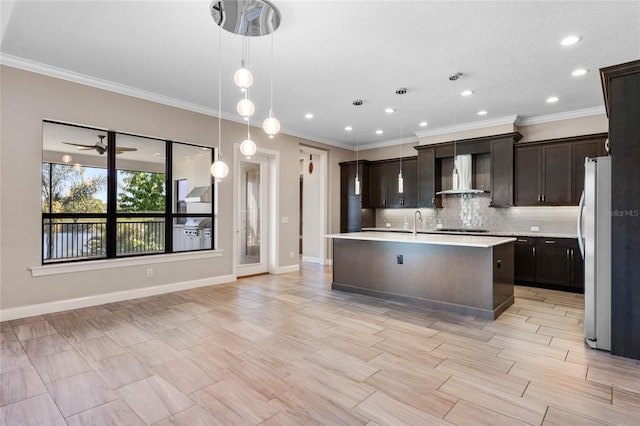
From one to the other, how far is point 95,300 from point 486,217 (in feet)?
21.6

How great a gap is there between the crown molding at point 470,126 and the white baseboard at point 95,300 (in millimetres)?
4961

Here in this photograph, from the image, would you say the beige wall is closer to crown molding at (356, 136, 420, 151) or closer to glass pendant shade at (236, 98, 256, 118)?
glass pendant shade at (236, 98, 256, 118)

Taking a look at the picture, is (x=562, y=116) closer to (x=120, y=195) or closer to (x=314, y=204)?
(x=314, y=204)

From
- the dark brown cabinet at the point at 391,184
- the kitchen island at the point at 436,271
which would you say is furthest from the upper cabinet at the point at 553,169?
the dark brown cabinet at the point at 391,184

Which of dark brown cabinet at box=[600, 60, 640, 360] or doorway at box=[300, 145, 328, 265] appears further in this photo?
doorway at box=[300, 145, 328, 265]

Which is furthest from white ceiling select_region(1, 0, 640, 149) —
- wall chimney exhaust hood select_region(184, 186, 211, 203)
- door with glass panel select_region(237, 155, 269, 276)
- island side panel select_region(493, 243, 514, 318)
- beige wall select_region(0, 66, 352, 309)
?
island side panel select_region(493, 243, 514, 318)

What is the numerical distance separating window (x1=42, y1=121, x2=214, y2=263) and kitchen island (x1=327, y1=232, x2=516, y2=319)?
2.55 meters

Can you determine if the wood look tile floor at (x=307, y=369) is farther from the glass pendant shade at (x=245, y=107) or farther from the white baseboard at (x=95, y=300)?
the glass pendant shade at (x=245, y=107)

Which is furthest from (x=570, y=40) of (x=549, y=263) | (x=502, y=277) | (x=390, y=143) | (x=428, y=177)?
(x=390, y=143)

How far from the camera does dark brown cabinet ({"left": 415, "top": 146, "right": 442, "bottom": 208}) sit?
6.75 meters

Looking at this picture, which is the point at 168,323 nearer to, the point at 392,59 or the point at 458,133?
the point at 392,59

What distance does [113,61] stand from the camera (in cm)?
378

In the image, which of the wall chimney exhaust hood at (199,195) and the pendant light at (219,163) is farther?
the wall chimney exhaust hood at (199,195)

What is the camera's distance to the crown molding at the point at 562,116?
5282 millimetres
